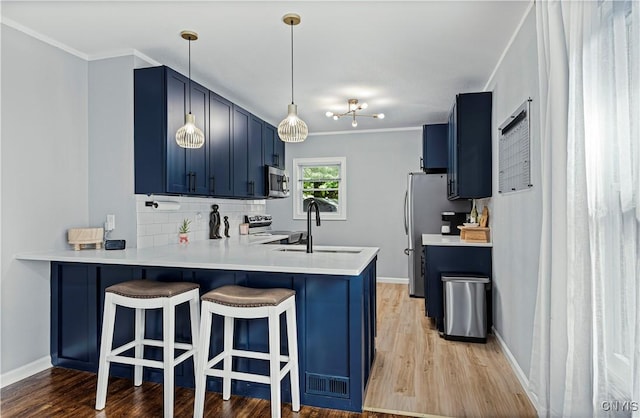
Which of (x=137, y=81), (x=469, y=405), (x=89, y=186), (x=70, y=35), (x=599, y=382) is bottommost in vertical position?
(x=469, y=405)

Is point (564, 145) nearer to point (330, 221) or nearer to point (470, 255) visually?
point (470, 255)

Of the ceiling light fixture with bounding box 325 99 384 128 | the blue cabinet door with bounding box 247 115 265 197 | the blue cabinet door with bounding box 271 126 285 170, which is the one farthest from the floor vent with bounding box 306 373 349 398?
the blue cabinet door with bounding box 271 126 285 170

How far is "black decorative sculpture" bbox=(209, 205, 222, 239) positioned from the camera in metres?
4.38

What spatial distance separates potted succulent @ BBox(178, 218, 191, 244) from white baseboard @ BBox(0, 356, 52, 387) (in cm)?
141

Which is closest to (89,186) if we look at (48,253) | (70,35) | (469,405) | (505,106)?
(48,253)

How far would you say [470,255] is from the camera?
3.72m

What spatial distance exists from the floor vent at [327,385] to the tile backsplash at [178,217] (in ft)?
6.12

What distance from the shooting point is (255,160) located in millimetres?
4770

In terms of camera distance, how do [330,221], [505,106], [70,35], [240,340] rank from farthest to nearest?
1. [330,221]
2. [505,106]
3. [70,35]
4. [240,340]

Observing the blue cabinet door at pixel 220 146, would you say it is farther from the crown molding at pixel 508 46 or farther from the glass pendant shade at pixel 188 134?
the crown molding at pixel 508 46

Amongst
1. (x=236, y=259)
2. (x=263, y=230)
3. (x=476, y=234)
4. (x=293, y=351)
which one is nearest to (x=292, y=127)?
(x=236, y=259)

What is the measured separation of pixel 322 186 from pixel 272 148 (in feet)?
4.79

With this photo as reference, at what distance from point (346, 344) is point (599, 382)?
48.7 inches

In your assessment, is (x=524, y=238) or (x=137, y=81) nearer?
(x=524, y=238)
